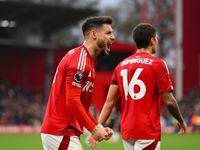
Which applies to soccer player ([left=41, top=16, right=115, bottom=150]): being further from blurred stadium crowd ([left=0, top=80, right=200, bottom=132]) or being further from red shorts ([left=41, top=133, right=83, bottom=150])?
blurred stadium crowd ([left=0, top=80, right=200, bottom=132])

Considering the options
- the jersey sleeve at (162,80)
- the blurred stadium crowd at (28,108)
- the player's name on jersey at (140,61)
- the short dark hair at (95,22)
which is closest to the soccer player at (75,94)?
the short dark hair at (95,22)

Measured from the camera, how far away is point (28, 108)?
3025cm

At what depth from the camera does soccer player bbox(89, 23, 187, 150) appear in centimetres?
458

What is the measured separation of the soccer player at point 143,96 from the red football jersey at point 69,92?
337mm

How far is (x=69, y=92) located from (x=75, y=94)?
0.07 metres

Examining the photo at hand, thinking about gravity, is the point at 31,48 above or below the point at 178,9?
below

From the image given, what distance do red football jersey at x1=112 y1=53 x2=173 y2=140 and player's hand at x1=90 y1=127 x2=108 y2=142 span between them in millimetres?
541

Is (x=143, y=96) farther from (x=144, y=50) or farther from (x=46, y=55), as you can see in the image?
(x=46, y=55)

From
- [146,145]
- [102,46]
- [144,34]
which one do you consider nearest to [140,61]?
[144,34]

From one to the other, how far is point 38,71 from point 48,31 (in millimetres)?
3731

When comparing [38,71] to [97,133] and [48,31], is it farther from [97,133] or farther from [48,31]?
[97,133]

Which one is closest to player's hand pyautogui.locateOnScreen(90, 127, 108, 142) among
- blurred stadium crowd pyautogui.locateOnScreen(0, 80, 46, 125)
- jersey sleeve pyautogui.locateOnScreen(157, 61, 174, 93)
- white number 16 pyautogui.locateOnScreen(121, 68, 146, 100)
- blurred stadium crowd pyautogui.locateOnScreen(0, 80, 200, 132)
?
white number 16 pyautogui.locateOnScreen(121, 68, 146, 100)

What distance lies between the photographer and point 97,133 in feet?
13.7

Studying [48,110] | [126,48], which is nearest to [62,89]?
[48,110]
